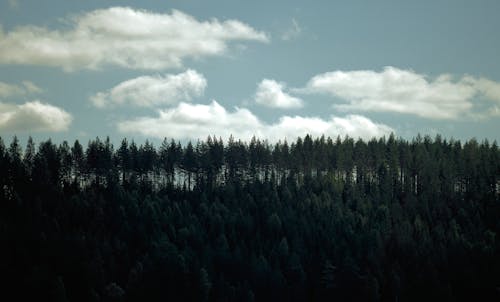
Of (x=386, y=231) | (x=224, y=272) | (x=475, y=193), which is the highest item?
(x=475, y=193)

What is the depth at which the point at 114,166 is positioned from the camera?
6048 inches

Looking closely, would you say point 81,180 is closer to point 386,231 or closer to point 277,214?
point 277,214

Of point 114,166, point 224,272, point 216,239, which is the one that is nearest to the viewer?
point 224,272

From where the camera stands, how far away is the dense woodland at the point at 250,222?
96.2 metres

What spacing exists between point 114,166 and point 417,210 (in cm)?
8108

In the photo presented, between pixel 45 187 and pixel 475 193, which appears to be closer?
pixel 45 187

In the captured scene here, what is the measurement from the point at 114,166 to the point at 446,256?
294 feet

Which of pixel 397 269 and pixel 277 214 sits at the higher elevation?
pixel 277 214

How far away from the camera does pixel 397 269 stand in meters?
106

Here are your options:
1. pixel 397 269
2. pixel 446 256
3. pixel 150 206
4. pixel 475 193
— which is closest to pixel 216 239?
pixel 150 206

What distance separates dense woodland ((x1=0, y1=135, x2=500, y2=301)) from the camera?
9619 cm

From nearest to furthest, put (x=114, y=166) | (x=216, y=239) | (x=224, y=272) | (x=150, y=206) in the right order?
(x=224, y=272), (x=216, y=239), (x=150, y=206), (x=114, y=166)

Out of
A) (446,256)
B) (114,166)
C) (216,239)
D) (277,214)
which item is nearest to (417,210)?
(446,256)

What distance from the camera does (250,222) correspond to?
121 m
